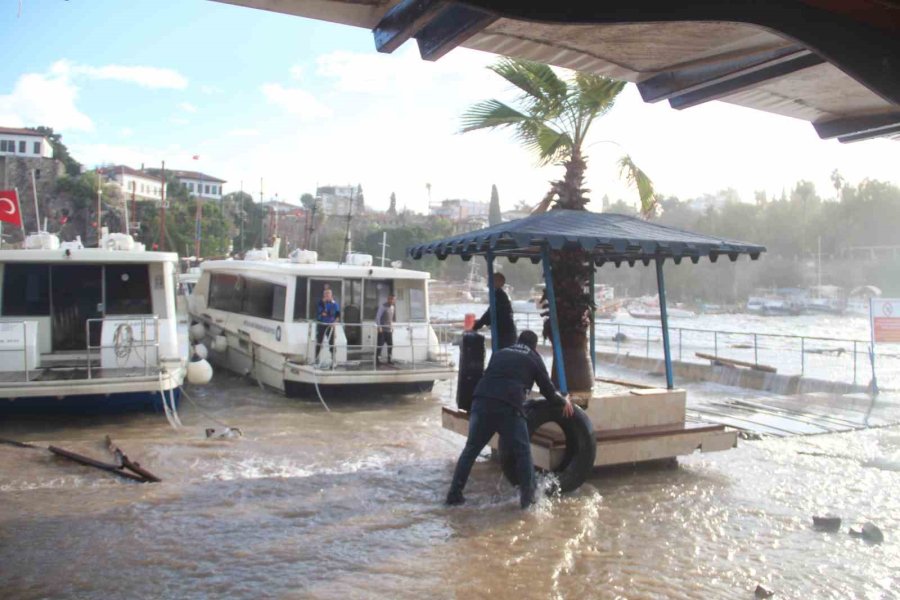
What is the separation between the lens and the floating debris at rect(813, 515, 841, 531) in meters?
6.25

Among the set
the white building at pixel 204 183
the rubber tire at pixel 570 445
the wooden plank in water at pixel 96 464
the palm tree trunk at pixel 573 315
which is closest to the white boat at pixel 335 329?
the wooden plank in water at pixel 96 464

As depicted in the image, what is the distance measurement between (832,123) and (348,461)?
263 inches

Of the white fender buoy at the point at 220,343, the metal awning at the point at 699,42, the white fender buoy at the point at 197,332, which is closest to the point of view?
the metal awning at the point at 699,42

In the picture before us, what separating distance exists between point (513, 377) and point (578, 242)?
164 cm

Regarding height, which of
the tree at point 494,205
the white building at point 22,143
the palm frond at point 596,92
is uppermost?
the white building at point 22,143

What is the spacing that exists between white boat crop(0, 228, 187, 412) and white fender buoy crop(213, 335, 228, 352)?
3.94 metres

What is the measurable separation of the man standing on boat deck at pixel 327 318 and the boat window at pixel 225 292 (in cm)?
406

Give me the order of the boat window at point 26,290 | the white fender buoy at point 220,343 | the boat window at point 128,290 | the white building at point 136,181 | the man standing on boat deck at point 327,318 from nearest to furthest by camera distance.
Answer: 1. the boat window at point 26,290
2. the boat window at point 128,290
3. the man standing on boat deck at point 327,318
4. the white fender buoy at point 220,343
5. the white building at point 136,181

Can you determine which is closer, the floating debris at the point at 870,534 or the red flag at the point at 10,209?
the floating debris at the point at 870,534

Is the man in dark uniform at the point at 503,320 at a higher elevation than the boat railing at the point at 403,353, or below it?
higher

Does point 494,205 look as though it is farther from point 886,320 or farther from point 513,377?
point 513,377

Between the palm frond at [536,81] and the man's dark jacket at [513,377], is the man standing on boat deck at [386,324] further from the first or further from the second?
the man's dark jacket at [513,377]

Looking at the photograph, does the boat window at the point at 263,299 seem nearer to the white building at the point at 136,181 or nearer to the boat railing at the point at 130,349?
the boat railing at the point at 130,349

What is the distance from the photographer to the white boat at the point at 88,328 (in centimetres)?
1089
